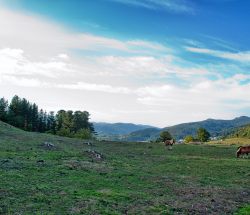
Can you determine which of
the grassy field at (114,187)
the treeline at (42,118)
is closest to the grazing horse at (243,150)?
the grassy field at (114,187)

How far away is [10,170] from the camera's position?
26.6m

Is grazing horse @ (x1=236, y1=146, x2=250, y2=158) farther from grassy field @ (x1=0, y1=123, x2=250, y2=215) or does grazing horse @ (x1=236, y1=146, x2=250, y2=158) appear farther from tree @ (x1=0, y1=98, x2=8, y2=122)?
tree @ (x1=0, y1=98, x2=8, y2=122)

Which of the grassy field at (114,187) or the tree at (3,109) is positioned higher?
the tree at (3,109)

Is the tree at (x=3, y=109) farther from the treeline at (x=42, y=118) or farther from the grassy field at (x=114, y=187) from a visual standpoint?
the grassy field at (x=114, y=187)

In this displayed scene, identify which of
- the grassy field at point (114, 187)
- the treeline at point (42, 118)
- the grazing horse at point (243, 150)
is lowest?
the grassy field at point (114, 187)

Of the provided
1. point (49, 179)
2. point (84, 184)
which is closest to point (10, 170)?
point (49, 179)

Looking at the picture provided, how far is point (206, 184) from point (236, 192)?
9.45 feet

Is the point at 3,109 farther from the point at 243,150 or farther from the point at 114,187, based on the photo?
the point at 114,187

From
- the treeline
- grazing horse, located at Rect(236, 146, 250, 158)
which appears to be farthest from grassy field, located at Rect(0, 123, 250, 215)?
the treeline

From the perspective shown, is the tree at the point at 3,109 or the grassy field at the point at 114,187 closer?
the grassy field at the point at 114,187

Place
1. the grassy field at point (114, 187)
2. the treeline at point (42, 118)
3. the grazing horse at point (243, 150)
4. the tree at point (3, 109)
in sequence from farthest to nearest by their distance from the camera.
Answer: the treeline at point (42, 118) → the tree at point (3, 109) → the grazing horse at point (243, 150) → the grassy field at point (114, 187)

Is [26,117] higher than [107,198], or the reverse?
[26,117]

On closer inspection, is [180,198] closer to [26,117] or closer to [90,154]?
[90,154]

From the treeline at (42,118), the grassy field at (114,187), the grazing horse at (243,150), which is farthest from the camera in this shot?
the treeline at (42,118)
